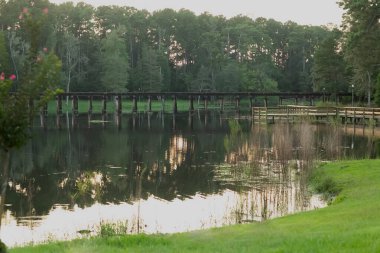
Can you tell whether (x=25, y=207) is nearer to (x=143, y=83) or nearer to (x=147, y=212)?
(x=147, y=212)

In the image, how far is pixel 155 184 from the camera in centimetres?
2038

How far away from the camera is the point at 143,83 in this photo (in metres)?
86.5

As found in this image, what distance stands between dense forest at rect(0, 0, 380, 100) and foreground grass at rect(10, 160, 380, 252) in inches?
1608

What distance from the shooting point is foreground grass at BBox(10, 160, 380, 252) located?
786cm

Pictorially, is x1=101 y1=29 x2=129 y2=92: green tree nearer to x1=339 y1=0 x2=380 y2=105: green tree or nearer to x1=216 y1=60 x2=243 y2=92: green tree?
x1=216 y1=60 x2=243 y2=92: green tree

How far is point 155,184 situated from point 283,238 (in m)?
12.0

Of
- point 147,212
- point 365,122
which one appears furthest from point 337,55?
point 147,212

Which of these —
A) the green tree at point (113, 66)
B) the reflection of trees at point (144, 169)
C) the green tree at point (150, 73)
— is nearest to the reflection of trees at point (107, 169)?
the reflection of trees at point (144, 169)

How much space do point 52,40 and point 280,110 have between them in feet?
115

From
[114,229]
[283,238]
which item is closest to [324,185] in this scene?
[114,229]

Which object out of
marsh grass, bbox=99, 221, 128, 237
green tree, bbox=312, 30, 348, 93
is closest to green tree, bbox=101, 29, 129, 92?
green tree, bbox=312, 30, 348, 93

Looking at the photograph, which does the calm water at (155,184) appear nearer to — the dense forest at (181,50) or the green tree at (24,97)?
the green tree at (24,97)

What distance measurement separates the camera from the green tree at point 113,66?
7836cm

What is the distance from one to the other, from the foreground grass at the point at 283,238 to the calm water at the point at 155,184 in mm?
3113
